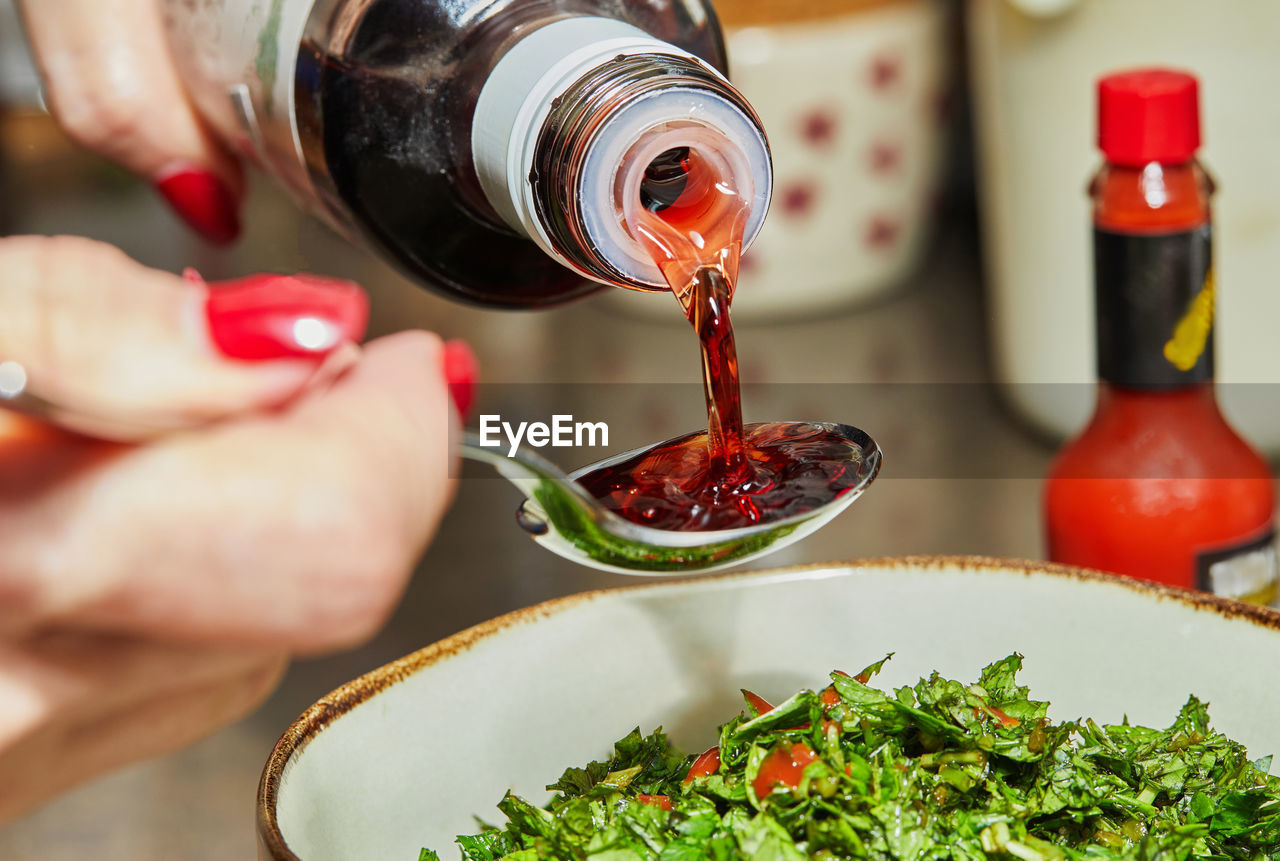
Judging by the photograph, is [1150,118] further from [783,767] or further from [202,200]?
[202,200]

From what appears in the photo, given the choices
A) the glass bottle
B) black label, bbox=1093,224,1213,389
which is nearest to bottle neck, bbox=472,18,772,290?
the glass bottle

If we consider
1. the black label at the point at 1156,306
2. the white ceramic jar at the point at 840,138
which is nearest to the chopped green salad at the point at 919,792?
the black label at the point at 1156,306

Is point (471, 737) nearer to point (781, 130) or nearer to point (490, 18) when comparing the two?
point (490, 18)

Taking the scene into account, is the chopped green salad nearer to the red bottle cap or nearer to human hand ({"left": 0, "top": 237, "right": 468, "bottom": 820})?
human hand ({"left": 0, "top": 237, "right": 468, "bottom": 820})

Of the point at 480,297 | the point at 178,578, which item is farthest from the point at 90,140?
the point at 178,578

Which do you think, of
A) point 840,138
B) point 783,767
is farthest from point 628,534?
point 840,138
